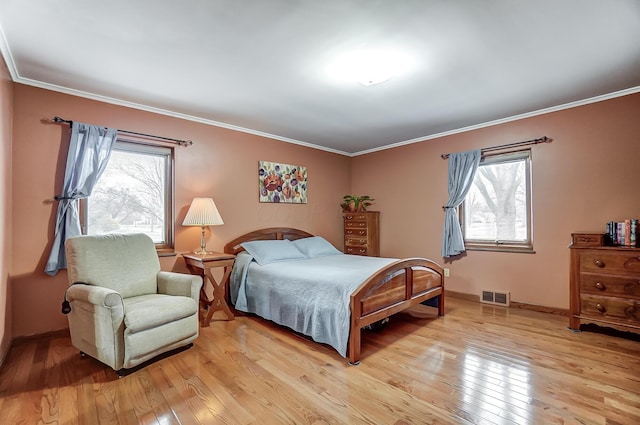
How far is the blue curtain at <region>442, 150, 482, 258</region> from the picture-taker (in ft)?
13.7

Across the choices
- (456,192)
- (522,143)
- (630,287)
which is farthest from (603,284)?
Answer: (456,192)

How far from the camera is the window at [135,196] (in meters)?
3.21

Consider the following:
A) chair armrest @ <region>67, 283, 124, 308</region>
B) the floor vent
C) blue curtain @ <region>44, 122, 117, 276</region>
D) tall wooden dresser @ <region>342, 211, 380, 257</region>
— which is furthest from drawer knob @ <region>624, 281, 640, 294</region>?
blue curtain @ <region>44, 122, 117, 276</region>

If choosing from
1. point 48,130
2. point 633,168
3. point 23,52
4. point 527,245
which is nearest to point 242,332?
point 48,130

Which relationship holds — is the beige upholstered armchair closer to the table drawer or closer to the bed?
the bed

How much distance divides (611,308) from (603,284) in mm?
218

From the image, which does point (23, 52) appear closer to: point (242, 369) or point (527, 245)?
point (242, 369)

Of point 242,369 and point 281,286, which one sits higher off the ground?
point 281,286

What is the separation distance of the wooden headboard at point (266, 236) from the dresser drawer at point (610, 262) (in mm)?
3438

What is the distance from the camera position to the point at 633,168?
309 cm

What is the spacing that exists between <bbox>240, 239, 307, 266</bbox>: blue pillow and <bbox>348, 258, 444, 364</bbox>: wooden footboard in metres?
1.48

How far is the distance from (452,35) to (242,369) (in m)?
2.81

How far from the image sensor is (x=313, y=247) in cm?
432

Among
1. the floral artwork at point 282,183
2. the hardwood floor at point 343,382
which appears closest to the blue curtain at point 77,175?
the hardwood floor at point 343,382
